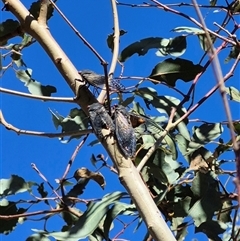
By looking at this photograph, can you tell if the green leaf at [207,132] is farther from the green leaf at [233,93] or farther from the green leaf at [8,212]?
the green leaf at [8,212]

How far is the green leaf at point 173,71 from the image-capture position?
100cm

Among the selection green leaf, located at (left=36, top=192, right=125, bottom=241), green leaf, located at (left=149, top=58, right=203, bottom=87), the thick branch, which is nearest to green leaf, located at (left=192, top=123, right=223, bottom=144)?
green leaf, located at (left=149, top=58, right=203, bottom=87)

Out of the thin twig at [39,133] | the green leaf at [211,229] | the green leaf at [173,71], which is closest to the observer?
the thin twig at [39,133]

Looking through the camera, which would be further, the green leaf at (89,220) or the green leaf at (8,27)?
the green leaf at (8,27)

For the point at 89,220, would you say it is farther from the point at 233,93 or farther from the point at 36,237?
the point at 233,93

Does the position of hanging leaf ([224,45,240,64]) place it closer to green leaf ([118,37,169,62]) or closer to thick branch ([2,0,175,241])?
green leaf ([118,37,169,62])

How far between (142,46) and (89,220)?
0.39m

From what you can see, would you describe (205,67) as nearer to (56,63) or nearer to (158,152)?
(158,152)

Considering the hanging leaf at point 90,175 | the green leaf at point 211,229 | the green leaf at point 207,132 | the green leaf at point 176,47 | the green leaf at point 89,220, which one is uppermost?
the green leaf at point 176,47

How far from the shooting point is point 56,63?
2.60 ft

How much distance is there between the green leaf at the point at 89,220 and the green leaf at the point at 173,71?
24 cm

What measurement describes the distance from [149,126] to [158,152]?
0.07m

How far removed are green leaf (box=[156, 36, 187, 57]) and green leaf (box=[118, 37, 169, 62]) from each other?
2 cm

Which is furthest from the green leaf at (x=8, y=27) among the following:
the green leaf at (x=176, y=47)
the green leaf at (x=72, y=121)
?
the green leaf at (x=176, y=47)
